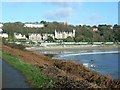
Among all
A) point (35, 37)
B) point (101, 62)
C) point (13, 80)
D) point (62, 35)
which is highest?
point (13, 80)

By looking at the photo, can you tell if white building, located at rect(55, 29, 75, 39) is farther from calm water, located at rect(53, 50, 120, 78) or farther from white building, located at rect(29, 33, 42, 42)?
calm water, located at rect(53, 50, 120, 78)

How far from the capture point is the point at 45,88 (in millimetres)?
10422

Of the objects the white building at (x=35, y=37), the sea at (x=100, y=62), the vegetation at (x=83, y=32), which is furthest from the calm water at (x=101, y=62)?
the vegetation at (x=83, y=32)

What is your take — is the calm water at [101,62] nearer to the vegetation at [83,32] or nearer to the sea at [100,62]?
the sea at [100,62]

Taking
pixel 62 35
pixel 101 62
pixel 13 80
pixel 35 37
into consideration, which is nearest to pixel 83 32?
pixel 62 35

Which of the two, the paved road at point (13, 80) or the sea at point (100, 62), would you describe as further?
the sea at point (100, 62)

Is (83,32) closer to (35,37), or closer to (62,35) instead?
(62,35)

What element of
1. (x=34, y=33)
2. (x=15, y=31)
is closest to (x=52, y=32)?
(x=34, y=33)

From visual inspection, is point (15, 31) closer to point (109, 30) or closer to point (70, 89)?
point (109, 30)

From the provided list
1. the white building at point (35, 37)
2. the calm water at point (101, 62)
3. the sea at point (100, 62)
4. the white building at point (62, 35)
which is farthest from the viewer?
the white building at point (62, 35)

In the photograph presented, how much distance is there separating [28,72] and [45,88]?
383cm

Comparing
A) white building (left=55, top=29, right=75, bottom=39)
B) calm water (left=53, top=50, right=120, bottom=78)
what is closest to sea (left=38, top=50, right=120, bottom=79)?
calm water (left=53, top=50, right=120, bottom=78)

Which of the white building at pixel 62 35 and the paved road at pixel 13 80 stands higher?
the paved road at pixel 13 80

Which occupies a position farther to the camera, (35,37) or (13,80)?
(35,37)
